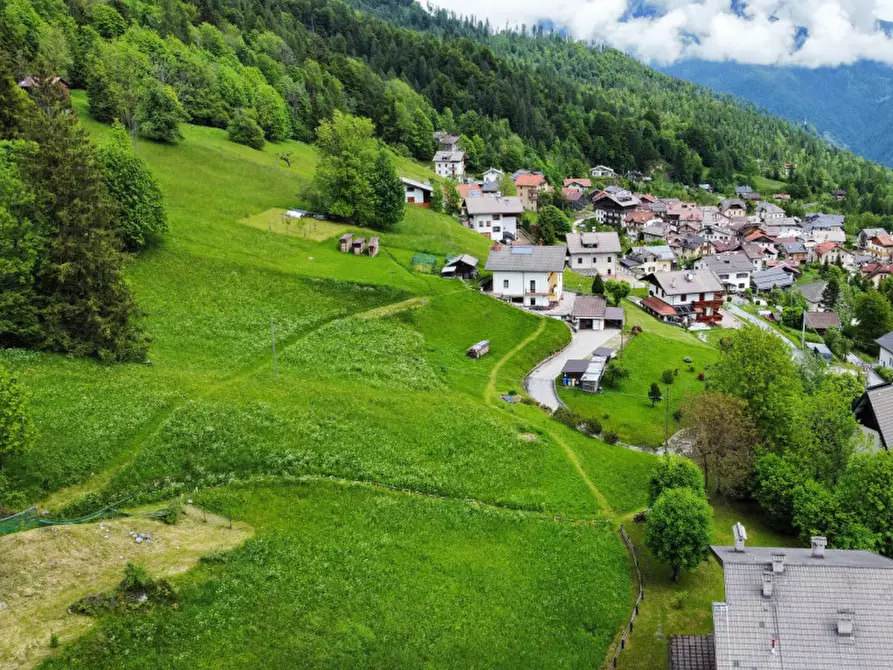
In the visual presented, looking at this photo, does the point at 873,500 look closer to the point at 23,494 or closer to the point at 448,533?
the point at 448,533

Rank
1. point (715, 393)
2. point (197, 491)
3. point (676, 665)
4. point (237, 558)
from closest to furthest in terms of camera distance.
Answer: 1. point (676, 665)
2. point (237, 558)
3. point (197, 491)
4. point (715, 393)

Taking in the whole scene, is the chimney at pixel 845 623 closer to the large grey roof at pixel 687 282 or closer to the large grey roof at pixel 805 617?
the large grey roof at pixel 805 617

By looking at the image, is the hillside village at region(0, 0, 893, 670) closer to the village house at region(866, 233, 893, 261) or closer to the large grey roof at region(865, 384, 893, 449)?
the large grey roof at region(865, 384, 893, 449)

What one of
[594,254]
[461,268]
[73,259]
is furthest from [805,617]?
[594,254]

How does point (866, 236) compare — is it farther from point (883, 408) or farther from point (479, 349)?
point (479, 349)

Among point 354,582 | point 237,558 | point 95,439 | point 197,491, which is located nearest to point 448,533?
point 354,582
